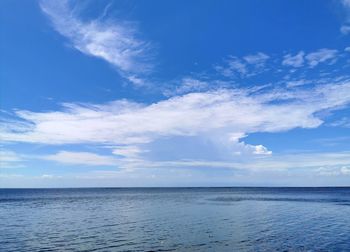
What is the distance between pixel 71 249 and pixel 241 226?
79.5ft

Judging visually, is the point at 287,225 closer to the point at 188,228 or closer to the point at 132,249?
the point at 188,228

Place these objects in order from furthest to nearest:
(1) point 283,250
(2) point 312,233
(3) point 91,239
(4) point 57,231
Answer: (4) point 57,231
(2) point 312,233
(3) point 91,239
(1) point 283,250

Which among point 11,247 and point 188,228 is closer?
point 11,247

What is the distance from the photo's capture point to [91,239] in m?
38.0

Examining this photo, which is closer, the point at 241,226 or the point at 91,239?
the point at 91,239

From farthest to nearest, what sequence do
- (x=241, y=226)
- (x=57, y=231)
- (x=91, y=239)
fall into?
(x=241, y=226)
(x=57, y=231)
(x=91, y=239)

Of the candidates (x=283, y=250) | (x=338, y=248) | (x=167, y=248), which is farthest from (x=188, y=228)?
(x=338, y=248)

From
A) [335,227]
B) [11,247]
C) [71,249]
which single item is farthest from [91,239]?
[335,227]

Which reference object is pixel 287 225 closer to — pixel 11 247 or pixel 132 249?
pixel 132 249

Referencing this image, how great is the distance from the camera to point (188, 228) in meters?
45.8

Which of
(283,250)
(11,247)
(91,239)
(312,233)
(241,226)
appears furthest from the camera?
(241,226)

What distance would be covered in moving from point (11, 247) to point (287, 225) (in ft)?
115

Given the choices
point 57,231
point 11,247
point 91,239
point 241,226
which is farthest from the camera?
point 241,226

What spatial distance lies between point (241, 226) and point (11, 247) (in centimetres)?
2872
